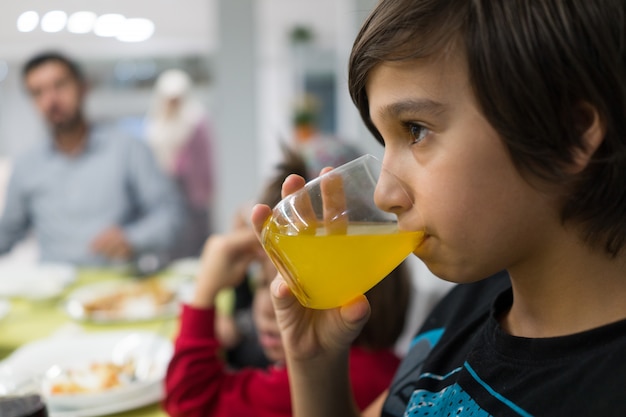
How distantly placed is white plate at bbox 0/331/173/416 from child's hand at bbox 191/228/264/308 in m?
0.18

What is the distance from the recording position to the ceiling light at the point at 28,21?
2775mm

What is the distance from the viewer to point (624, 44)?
566 mm

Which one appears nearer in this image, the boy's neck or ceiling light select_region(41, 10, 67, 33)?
the boy's neck

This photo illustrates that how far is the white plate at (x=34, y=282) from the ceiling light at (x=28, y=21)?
1198 mm

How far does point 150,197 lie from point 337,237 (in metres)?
2.47

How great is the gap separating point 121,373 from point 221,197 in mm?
1834

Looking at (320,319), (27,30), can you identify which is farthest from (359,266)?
(27,30)

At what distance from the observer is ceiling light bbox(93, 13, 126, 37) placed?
10.2ft

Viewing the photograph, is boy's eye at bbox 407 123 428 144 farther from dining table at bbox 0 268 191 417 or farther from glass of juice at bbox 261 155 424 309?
dining table at bbox 0 268 191 417

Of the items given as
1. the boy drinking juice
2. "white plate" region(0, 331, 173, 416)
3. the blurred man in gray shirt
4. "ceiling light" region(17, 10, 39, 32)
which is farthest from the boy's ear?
"ceiling light" region(17, 10, 39, 32)

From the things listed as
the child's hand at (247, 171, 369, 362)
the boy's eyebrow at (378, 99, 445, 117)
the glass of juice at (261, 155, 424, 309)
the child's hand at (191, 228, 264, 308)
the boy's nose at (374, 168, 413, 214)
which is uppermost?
the boy's eyebrow at (378, 99, 445, 117)

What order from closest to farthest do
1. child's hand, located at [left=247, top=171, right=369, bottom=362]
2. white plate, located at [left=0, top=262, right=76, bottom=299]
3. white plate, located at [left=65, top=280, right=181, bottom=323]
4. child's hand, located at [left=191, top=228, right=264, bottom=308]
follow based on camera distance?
child's hand, located at [left=247, top=171, right=369, bottom=362] → child's hand, located at [left=191, top=228, right=264, bottom=308] → white plate, located at [left=65, top=280, right=181, bottom=323] → white plate, located at [left=0, top=262, right=76, bottom=299]

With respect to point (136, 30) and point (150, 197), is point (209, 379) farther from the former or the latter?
point (136, 30)

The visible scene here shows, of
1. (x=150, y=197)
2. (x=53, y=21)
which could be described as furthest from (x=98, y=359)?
(x=53, y=21)
